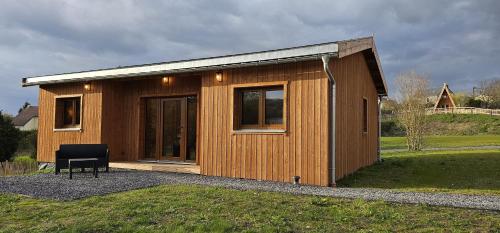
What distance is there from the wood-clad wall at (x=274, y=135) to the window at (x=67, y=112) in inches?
213

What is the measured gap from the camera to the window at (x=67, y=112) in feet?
42.8

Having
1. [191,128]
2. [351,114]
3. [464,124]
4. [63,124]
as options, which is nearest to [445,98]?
[464,124]

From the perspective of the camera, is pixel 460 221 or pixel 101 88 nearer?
pixel 460 221

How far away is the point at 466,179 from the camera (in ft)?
32.3

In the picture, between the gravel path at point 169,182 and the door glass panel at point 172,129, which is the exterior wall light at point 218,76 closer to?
the door glass panel at point 172,129

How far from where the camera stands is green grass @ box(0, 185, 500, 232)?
4898 millimetres

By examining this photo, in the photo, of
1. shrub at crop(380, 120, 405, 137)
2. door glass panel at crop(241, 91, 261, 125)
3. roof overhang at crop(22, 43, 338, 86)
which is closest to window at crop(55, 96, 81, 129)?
roof overhang at crop(22, 43, 338, 86)

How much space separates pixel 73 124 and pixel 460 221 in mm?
11824

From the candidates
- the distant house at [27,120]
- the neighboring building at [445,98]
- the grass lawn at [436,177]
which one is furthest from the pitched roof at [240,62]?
the neighboring building at [445,98]

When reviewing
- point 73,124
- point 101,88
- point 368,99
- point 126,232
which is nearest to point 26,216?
point 126,232

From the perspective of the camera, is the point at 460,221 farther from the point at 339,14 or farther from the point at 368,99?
the point at 339,14

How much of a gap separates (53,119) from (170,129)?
14.5 ft

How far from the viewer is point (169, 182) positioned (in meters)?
8.66

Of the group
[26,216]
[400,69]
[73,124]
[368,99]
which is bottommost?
[26,216]
